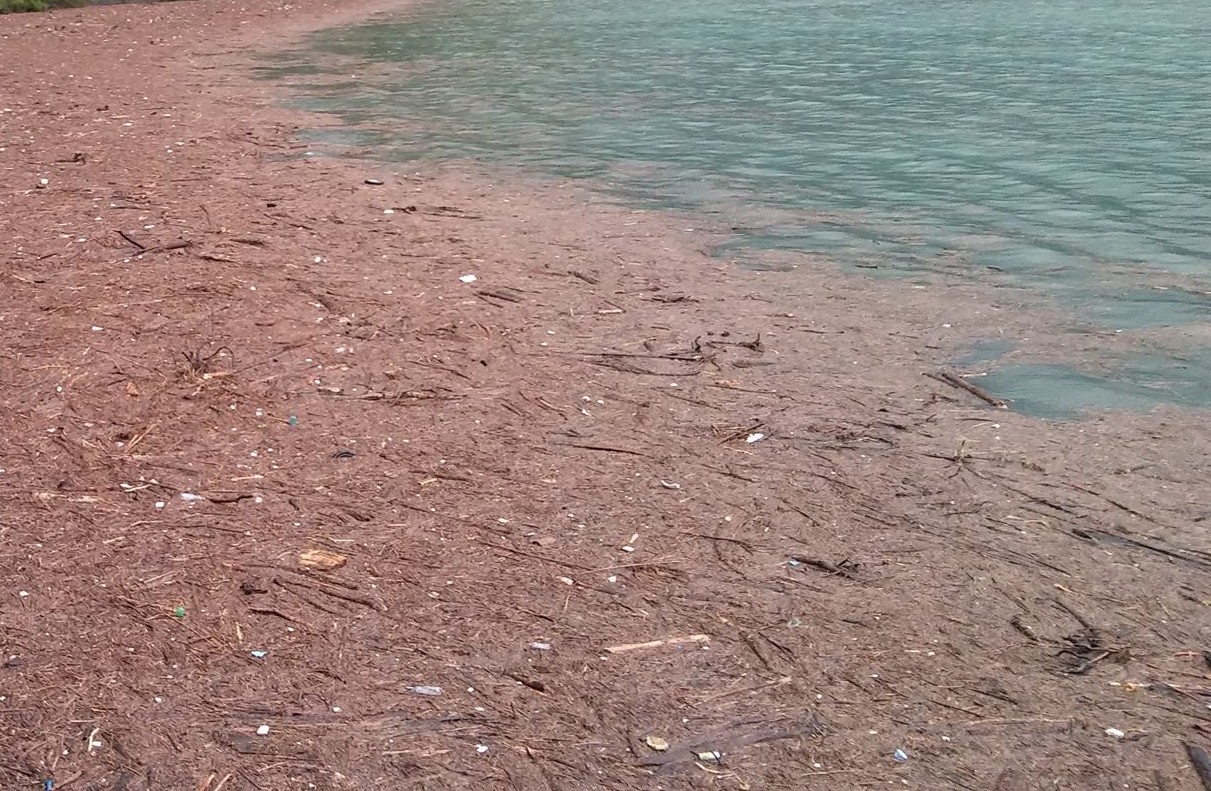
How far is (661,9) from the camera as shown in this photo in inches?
952

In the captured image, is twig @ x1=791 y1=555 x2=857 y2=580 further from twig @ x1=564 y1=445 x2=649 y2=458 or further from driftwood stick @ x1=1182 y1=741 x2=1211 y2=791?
driftwood stick @ x1=1182 y1=741 x2=1211 y2=791

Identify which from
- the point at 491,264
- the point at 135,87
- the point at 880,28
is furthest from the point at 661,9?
the point at 491,264

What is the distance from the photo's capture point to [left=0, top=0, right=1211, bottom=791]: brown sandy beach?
3711mm

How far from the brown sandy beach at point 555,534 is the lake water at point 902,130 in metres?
0.83

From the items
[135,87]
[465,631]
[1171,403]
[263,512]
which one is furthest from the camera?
[135,87]

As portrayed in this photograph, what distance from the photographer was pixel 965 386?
20.7ft

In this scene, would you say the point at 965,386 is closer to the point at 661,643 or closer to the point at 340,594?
the point at 661,643

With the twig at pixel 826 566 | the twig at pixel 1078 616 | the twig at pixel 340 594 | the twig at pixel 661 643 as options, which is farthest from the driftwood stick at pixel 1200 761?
the twig at pixel 340 594

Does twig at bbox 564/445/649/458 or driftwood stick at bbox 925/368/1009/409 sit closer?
twig at bbox 564/445/649/458

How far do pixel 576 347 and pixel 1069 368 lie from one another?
2471mm

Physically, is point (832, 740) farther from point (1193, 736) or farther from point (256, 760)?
point (256, 760)

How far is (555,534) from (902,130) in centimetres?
864

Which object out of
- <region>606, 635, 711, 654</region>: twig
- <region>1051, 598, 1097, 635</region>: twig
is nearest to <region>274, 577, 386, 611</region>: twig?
<region>606, 635, 711, 654</region>: twig

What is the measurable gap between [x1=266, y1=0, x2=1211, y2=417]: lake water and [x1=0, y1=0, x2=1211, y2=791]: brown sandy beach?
2.72 ft
